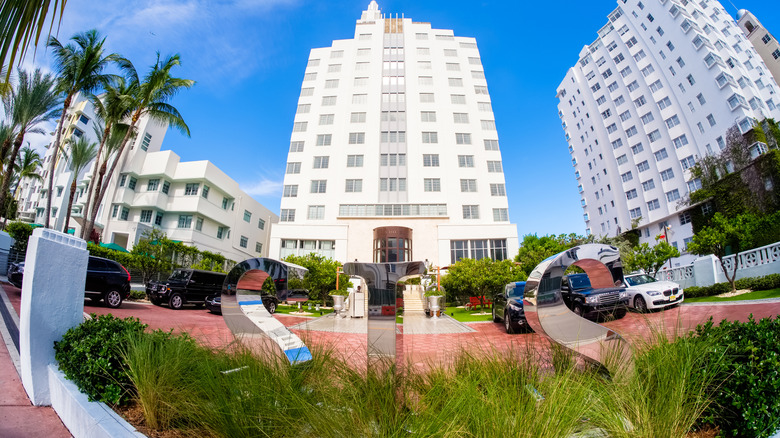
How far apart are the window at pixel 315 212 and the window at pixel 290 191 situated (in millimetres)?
2324

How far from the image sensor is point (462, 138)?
35062mm

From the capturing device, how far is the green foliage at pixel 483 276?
2047 cm

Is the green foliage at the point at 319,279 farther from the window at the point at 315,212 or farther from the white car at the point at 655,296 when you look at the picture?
the white car at the point at 655,296

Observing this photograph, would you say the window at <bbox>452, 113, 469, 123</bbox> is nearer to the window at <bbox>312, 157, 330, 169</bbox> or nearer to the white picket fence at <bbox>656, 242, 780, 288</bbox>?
the window at <bbox>312, 157, 330, 169</bbox>

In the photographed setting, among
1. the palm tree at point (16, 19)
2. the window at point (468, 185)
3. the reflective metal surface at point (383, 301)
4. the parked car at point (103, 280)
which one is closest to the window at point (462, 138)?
the window at point (468, 185)

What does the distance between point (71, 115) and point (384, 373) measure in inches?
1954

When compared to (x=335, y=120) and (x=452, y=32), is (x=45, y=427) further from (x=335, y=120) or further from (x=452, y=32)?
(x=452, y=32)

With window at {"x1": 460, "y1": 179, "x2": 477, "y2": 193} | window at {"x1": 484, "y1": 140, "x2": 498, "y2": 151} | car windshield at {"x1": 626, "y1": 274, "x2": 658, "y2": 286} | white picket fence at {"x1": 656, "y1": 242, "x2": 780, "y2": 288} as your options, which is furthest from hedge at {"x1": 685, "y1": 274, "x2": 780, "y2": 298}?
window at {"x1": 484, "y1": 140, "x2": 498, "y2": 151}

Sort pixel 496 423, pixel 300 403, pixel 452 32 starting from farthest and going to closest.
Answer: pixel 452 32
pixel 300 403
pixel 496 423

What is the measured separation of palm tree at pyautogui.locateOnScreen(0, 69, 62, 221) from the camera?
15.1m

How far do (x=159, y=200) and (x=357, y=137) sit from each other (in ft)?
63.3

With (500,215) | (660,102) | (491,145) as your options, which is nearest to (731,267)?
(500,215)

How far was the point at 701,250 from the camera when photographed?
54.4ft

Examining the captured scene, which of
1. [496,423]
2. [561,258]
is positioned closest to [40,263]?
[496,423]
